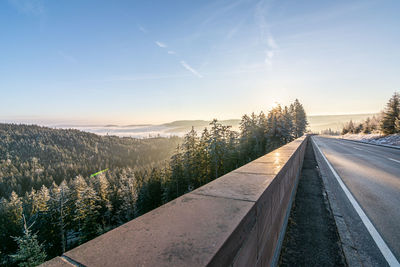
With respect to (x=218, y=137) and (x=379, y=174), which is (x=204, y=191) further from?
(x=218, y=137)

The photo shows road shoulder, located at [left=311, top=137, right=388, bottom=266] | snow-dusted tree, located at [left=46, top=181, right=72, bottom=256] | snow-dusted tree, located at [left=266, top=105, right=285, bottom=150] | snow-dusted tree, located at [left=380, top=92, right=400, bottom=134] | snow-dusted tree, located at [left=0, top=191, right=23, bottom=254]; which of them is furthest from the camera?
snow-dusted tree, located at [left=0, top=191, right=23, bottom=254]

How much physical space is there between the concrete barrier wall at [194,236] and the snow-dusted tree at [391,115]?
132 ft

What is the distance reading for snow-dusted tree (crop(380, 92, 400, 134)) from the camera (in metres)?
29.0

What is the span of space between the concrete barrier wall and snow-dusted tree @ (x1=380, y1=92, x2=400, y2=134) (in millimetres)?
40380

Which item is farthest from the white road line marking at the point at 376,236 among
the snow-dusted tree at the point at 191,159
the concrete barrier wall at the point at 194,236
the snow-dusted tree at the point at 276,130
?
the snow-dusted tree at the point at 276,130

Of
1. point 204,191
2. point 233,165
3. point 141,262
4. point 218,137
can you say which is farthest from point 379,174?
point 233,165

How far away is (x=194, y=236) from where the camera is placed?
1.23m

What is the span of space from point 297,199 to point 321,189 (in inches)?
61.6

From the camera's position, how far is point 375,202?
16.5ft

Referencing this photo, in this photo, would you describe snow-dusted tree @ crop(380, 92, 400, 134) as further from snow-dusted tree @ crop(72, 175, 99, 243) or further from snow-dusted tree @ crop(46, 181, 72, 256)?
snow-dusted tree @ crop(46, 181, 72, 256)

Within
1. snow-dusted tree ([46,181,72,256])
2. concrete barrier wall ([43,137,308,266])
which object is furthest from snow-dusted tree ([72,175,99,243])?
concrete barrier wall ([43,137,308,266])

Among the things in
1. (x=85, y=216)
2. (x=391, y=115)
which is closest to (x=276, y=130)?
(x=391, y=115)

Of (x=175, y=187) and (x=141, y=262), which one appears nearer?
(x=141, y=262)

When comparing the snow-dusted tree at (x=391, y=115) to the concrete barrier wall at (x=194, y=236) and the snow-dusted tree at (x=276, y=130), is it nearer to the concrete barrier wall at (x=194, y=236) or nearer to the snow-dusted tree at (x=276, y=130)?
the snow-dusted tree at (x=276, y=130)
